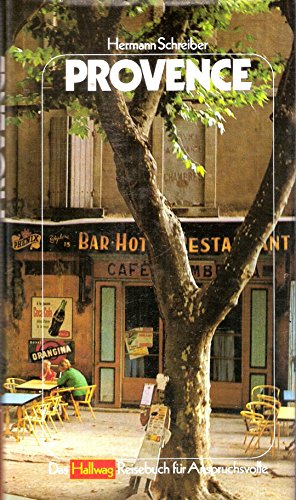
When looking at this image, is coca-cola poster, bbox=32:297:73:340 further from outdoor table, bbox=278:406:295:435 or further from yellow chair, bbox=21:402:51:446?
outdoor table, bbox=278:406:295:435

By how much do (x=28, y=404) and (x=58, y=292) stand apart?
38cm

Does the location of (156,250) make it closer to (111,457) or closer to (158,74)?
(158,74)

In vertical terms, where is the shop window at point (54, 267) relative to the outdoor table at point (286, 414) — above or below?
above

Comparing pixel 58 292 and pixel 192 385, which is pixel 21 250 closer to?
pixel 58 292

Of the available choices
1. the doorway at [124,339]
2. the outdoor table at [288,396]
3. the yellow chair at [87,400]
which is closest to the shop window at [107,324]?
the doorway at [124,339]

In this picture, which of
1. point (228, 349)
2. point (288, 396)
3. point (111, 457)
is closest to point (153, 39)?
point (228, 349)

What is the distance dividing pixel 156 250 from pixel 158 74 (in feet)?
1.85

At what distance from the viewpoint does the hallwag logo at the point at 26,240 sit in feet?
7.23

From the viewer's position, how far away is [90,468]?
219cm

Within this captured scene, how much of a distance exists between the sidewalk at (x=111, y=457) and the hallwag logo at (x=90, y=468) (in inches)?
0.6

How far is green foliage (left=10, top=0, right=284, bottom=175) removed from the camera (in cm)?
215

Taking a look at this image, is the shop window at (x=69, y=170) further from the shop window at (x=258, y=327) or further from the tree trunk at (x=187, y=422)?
the shop window at (x=258, y=327)

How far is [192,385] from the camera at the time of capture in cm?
219

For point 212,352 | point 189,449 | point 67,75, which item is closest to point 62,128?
point 67,75
